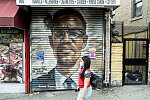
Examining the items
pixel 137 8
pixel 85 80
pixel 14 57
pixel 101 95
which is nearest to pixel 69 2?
pixel 85 80

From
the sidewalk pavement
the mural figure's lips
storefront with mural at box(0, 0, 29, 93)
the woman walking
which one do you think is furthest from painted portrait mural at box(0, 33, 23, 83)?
the woman walking

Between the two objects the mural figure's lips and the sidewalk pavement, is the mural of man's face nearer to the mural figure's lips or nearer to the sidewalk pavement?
the mural figure's lips

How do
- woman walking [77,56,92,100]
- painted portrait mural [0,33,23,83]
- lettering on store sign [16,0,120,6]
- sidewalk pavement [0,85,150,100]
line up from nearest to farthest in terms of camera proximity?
1. woman walking [77,56,92,100]
2. lettering on store sign [16,0,120,6]
3. sidewalk pavement [0,85,150,100]
4. painted portrait mural [0,33,23,83]

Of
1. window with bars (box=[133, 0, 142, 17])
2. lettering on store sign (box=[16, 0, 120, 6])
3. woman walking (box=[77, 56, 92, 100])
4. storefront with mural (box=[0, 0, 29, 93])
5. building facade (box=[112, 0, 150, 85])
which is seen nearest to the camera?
woman walking (box=[77, 56, 92, 100])

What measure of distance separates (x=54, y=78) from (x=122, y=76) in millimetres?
3206

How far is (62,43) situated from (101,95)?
2748 mm

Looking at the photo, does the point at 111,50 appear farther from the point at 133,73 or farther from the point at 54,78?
the point at 54,78

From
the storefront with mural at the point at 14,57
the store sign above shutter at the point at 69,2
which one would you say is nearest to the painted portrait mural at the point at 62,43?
the storefront with mural at the point at 14,57

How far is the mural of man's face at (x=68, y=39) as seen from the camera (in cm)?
552

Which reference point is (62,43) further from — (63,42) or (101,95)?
(101,95)

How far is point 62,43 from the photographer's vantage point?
18.2 ft

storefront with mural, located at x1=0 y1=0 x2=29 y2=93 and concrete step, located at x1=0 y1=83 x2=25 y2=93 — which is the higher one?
storefront with mural, located at x1=0 y1=0 x2=29 y2=93

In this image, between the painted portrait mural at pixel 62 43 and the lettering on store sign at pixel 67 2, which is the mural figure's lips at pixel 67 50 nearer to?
the painted portrait mural at pixel 62 43

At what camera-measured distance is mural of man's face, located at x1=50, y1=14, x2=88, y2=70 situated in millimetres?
5516
